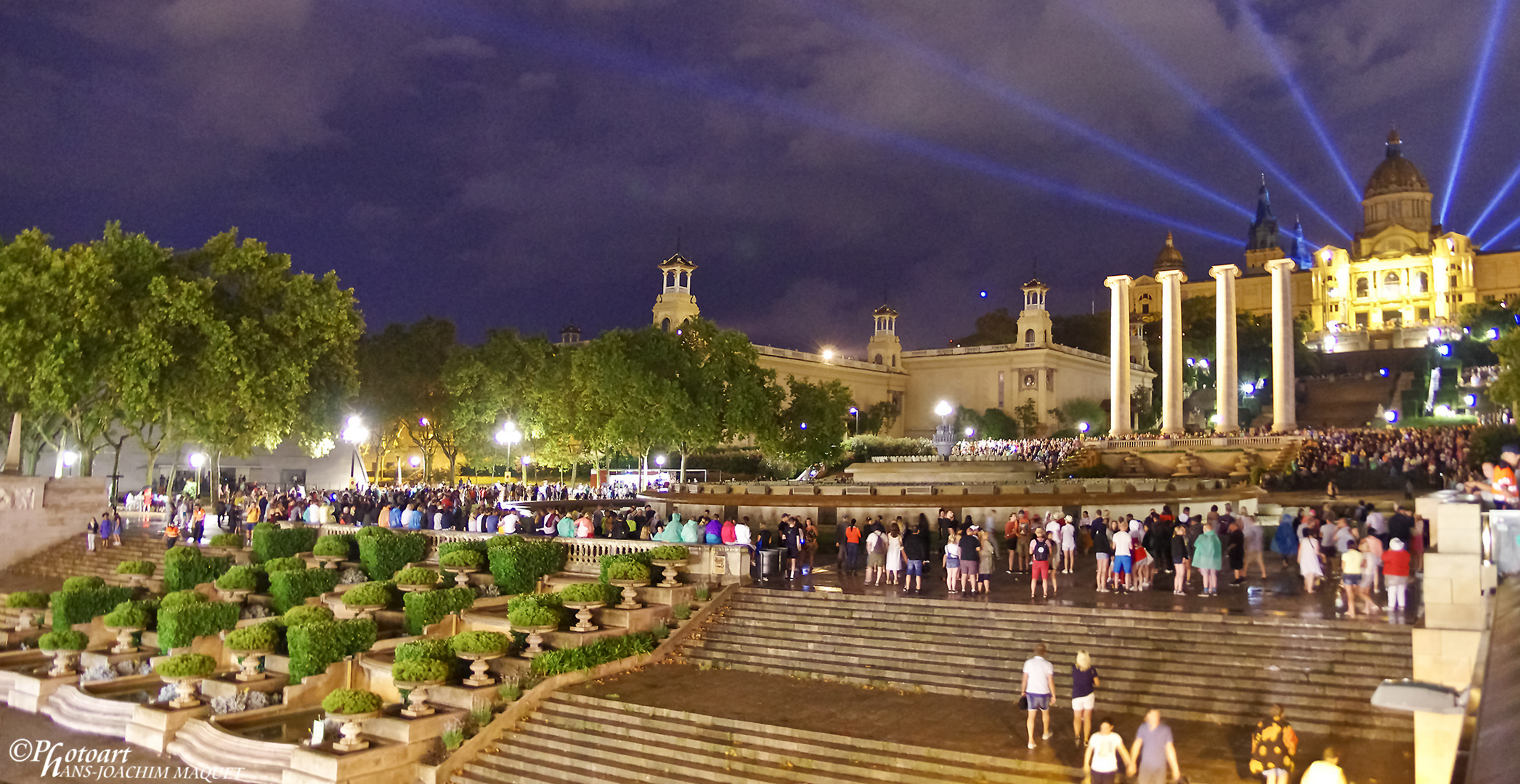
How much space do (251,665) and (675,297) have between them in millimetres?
64885

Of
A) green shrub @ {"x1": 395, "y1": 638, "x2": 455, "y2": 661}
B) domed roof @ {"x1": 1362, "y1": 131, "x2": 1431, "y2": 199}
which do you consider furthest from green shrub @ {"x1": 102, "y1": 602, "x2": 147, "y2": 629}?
domed roof @ {"x1": 1362, "y1": 131, "x2": 1431, "y2": 199}

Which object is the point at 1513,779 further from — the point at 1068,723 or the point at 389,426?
the point at 389,426

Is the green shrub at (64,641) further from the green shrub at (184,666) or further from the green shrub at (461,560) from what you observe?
the green shrub at (461,560)

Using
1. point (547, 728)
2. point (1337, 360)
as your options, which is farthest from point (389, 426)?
→ point (1337, 360)

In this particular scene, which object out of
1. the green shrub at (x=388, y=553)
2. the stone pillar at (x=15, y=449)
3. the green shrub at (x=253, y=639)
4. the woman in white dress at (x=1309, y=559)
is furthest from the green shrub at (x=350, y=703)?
the stone pillar at (x=15, y=449)

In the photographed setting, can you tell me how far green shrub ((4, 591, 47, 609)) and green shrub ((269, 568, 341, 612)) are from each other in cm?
536

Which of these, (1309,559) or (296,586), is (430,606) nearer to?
(296,586)

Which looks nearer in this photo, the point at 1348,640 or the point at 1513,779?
the point at 1513,779

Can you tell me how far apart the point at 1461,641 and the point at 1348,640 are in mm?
2599

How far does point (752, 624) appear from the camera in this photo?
1891cm

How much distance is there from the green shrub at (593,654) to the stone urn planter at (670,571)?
1.36m

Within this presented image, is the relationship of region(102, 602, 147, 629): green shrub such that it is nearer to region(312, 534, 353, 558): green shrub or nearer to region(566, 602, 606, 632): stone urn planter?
region(312, 534, 353, 558): green shrub

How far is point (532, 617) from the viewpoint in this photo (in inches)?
717

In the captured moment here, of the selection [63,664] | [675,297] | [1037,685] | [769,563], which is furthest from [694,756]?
[675,297]
